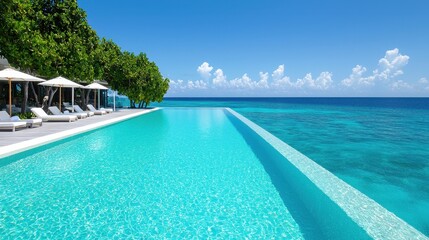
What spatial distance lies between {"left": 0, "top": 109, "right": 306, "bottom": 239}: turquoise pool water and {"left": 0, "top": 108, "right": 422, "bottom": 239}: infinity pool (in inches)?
0.6

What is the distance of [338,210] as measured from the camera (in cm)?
360

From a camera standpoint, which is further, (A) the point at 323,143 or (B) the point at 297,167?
(A) the point at 323,143

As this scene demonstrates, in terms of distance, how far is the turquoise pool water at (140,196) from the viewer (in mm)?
3783

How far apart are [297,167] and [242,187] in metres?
1.15

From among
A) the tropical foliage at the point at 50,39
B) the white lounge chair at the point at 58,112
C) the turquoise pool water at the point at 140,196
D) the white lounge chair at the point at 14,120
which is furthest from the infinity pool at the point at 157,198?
the white lounge chair at the point at 58,112

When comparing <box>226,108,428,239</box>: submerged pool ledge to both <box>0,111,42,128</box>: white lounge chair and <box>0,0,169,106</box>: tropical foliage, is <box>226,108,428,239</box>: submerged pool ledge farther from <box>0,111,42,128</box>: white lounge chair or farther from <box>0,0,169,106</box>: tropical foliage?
<box>0,0,169,106</box>: tropical foliage

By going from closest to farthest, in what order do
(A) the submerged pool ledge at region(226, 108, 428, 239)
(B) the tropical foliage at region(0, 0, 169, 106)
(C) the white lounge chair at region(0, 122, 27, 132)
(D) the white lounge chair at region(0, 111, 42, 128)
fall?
(A) the submerged pool ledge at region(226, 108, 428, 239) → (C) the white lounge chair at region(0, 122, 27, 132) → (D) the white lounge chair at region(0, 111, 42, 128) → (B) the tropical foliage at region(0, 0, 169, 106)

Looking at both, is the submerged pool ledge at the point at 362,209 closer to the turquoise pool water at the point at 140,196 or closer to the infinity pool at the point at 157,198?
the infinity pool at the point at 157,198

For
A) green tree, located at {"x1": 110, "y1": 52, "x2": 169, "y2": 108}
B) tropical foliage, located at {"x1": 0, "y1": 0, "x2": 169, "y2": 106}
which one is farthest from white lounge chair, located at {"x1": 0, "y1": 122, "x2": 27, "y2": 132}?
green tree, located at {"x1": 110, "y1": 52, "x2": 169, "y2": 108}

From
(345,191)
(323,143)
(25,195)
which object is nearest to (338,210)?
(345,191)

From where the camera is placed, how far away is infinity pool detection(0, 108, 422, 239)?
375 centimetres

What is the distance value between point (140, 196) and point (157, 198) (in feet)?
1.08

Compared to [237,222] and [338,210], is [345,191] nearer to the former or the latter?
[338,210]

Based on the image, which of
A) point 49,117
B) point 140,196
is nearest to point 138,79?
point 49,117
